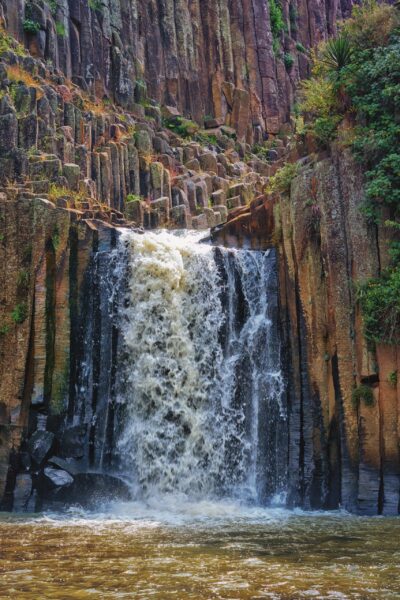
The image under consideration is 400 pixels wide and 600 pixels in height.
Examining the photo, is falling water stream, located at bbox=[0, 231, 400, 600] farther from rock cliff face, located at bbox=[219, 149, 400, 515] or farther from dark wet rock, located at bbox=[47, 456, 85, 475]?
rock cliff face, located at bbox=[219, 149, 400, 515]

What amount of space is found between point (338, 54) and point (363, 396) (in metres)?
11.0

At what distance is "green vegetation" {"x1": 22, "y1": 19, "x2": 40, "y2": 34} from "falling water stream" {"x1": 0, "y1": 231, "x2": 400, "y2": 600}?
666 inches

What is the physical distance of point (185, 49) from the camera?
50219 millimetres

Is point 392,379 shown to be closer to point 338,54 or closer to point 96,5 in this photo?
point 338,54

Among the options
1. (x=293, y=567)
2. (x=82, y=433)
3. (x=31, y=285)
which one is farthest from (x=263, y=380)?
(x=293, y=567)

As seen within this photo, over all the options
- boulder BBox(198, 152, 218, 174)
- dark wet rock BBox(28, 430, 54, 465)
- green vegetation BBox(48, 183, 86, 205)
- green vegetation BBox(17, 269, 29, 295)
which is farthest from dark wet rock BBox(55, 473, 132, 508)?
boulder BBox(198, 152, 218, 174)

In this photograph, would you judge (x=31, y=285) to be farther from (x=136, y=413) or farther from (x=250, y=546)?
(x=250, y=546)

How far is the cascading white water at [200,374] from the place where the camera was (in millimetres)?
22000

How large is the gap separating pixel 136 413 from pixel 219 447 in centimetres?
265

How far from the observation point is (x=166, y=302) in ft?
78.5

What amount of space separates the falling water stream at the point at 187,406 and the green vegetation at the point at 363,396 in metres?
2.65

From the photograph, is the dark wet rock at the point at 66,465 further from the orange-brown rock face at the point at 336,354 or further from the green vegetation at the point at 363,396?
the green vegetation at the point at 363,396

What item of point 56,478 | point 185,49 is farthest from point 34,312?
point 185,49

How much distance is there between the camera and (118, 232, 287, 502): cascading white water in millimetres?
22000
